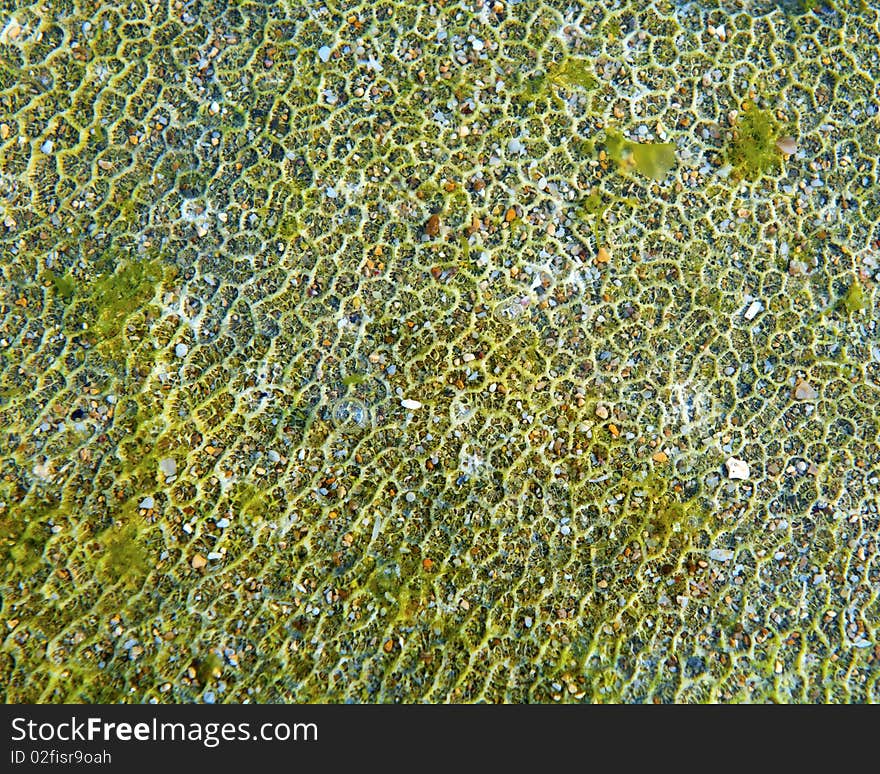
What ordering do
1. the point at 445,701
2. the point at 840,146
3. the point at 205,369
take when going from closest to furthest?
the point at 445,701 → the point at 205,369 → the point at 840,146

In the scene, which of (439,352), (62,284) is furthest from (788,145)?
(62,284)

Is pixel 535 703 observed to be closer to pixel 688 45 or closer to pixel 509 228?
pixel 509 228

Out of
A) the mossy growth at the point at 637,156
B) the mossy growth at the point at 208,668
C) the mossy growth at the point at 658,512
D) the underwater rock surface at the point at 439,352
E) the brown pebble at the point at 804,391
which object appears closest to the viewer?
the mossy growth at the point at 208,668

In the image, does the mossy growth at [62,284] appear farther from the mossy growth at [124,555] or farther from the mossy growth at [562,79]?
the mossy growth at [562,79]

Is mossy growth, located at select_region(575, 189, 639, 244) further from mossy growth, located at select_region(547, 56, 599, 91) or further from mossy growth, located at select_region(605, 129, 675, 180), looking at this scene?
mossy growth, located at select_region(547, 56, 599, 91)

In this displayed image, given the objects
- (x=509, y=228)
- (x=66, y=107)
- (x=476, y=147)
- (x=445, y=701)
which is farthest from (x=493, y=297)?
(x=66, y=107)

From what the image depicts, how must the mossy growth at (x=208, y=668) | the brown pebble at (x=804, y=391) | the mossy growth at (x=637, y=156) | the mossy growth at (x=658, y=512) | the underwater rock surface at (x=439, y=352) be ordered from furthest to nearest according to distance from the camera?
the mossy growth at (x=637, y=156) → the brown pebble at (x=804, y=391) → the mossy growth at (x=658, y=512) → the underwater rock surface at (x=439, y=352) → the mossy growth at (x=208, y=668)

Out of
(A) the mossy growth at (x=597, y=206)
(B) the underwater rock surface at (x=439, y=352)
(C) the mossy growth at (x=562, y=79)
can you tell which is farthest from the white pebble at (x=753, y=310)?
(C) the mossy growth at (x=562, y=79)
